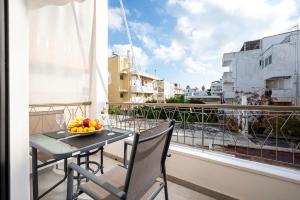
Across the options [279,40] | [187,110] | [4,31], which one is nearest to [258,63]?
[279,40]

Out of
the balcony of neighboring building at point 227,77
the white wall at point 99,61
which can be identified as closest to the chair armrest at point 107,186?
the white wall at point 99,61

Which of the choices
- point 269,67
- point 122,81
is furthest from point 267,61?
point 122,81

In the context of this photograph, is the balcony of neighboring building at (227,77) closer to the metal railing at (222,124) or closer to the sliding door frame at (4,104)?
the metal railing at (222,124)

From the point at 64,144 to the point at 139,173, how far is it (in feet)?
→ 2.52

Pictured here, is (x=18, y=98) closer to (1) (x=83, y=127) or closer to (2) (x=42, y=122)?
(1) (x=83, y=127)

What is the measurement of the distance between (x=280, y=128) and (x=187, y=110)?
1.16 metres

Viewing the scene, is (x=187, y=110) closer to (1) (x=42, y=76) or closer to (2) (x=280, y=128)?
(2) (x=280, y=128)

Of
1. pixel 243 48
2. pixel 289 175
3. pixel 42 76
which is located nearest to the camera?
pixel 289 175

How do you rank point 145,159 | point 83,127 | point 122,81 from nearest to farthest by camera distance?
1. point 145,159
2. point 83,127
3. point 122,81

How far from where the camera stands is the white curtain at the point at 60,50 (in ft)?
7.97

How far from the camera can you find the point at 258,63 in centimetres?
910

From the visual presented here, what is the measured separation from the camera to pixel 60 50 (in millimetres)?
2711

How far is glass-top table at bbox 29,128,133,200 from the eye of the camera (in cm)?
135

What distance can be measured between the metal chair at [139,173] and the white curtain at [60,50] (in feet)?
5.73
